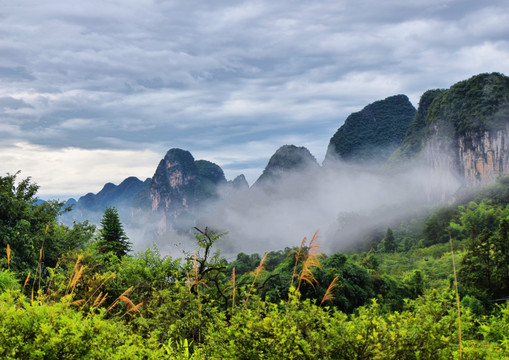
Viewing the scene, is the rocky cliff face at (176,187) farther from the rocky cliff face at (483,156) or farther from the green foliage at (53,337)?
the green foliage at (53,337)

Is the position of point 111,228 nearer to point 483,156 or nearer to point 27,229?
point 27,229

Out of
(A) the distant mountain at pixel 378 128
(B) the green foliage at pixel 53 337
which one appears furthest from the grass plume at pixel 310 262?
(A) the distant mountain at pixel 378 128

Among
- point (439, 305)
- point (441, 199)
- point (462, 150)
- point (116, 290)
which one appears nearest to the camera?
point (439, 305)

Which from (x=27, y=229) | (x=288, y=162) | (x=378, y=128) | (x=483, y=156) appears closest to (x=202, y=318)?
(x=27, y=229)

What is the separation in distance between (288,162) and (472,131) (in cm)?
8292

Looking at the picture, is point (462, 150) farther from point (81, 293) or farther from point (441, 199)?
point (81, 293)

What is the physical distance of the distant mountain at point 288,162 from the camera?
15362 centimetres

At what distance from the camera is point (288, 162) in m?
154

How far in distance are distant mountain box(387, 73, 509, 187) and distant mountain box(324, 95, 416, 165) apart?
58618mm

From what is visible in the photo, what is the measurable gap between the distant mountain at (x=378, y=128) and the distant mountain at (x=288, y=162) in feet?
50.8

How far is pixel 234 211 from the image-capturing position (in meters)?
150

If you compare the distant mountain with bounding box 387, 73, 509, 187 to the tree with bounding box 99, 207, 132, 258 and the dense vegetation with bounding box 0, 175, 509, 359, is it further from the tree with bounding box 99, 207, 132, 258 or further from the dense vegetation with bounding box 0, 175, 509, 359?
the dense vegetation with bounding box 0, 175, 509, 359

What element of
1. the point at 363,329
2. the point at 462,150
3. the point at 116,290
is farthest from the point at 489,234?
the point at 462,150

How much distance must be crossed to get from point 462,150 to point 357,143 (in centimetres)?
7410
